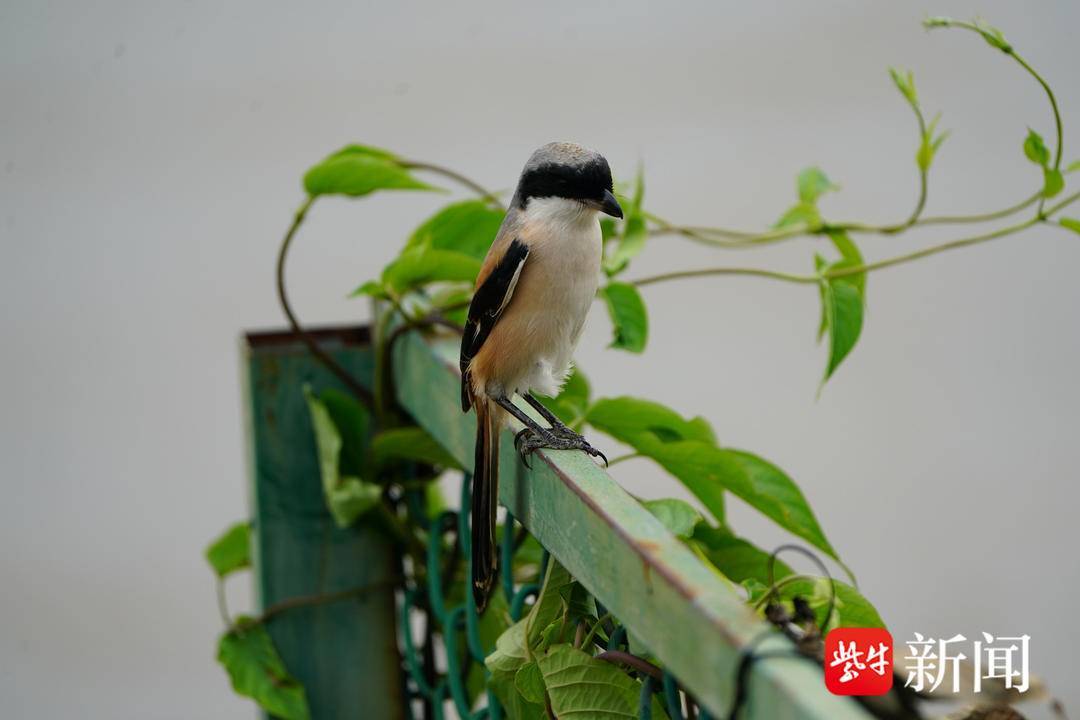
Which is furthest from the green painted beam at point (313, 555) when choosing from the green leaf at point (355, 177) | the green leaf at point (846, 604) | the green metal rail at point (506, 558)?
the green leaf at point (846, 604)

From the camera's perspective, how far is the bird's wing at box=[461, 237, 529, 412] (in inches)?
45.7

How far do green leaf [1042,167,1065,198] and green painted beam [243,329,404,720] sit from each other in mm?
810

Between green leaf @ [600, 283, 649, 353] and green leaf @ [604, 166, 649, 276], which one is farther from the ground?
green leaf @ [604, 166, 649, 276]

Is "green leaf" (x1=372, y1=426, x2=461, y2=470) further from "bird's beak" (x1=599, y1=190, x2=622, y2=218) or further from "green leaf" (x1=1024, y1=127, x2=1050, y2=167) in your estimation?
"green leaf" (x1=1024, y1=127, x2=1050, y2=167)

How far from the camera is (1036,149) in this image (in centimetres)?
115

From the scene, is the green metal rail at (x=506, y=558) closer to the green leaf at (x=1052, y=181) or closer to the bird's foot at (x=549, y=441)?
the bird's foot at (x=549, y=441)

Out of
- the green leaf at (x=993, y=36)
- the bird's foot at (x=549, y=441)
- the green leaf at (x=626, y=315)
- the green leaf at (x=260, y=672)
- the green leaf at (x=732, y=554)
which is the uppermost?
the green leaf at (x=993, y=36)

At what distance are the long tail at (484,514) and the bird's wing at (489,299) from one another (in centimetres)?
8

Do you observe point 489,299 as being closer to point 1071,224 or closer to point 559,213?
point 559,213

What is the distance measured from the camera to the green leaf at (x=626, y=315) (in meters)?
1.29

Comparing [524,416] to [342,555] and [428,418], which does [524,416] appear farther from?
[342,555]

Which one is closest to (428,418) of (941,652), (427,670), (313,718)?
(427,670)

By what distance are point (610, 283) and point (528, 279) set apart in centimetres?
18

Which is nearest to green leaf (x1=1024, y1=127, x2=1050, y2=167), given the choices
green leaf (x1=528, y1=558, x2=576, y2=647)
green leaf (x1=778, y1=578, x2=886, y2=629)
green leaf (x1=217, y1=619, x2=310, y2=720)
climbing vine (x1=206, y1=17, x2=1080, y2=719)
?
climbing vine (x1=206, y1=17, x2=1080, y2=719)
